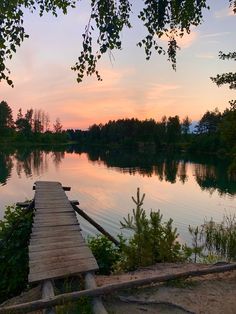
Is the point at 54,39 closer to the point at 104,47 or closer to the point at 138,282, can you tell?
the point at 104,47

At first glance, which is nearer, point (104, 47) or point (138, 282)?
point (104, 47)

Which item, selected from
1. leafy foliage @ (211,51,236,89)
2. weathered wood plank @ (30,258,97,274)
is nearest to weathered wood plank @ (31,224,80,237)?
weathered wood plank @ (30,258,97,274)

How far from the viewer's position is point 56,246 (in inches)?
356

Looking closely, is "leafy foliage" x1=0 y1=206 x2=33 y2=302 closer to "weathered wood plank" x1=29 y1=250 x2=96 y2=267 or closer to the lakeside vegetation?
the lakeside vegetation

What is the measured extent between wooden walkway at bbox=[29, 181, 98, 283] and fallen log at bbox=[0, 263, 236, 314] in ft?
3.48

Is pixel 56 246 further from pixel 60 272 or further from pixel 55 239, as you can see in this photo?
pixel 60 272

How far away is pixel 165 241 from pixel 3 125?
15037cm

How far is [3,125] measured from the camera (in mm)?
149500

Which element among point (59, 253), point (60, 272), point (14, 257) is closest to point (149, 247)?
point (59, 253)

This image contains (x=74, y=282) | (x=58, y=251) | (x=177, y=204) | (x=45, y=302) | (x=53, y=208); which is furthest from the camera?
(x=177, y=204)

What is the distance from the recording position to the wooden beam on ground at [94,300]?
5.92 metres

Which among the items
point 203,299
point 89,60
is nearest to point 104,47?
point 89,60

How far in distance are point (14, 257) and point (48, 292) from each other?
4457 mm

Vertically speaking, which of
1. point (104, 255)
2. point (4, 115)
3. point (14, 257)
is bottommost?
point (104, 255)
